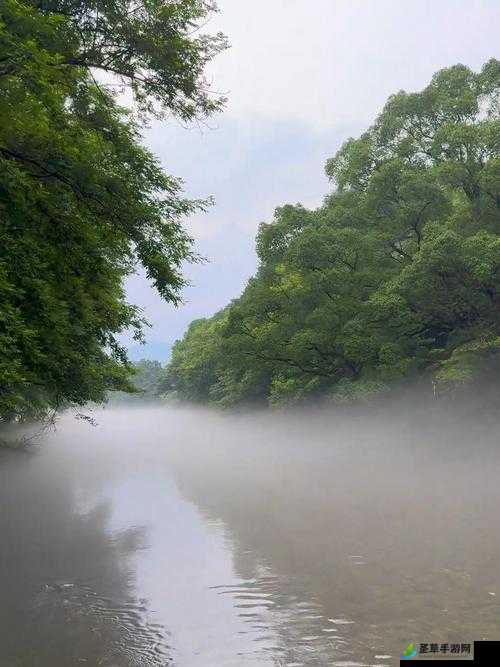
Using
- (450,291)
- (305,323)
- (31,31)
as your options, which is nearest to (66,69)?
(31,31)

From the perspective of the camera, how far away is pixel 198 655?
816 cm

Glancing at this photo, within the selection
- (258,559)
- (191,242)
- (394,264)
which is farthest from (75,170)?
(394,264)

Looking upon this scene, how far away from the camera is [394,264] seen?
109ft

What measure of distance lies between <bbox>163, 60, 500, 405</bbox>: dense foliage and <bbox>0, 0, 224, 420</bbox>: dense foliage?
1702 cm

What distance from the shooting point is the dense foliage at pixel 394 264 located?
27438 mm

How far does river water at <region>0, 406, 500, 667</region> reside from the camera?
28.1 ft

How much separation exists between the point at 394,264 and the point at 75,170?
26.1 meters

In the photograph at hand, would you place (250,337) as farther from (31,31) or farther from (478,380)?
(31,31)

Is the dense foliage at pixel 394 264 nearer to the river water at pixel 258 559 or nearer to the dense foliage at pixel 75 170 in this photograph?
the river water at pixel 258 559

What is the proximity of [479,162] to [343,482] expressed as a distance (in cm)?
1849

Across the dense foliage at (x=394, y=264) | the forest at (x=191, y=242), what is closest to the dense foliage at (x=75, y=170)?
the forest at (x=191, y=242)

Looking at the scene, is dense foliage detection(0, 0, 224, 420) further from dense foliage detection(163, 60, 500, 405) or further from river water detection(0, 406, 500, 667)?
dense foliage detection(163, 60, 500, 405)

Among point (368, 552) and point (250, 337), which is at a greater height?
point (250, 337)

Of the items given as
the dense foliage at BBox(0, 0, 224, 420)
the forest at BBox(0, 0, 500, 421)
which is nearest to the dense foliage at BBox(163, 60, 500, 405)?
the forest at BBox(0, 0, 500, 421)
